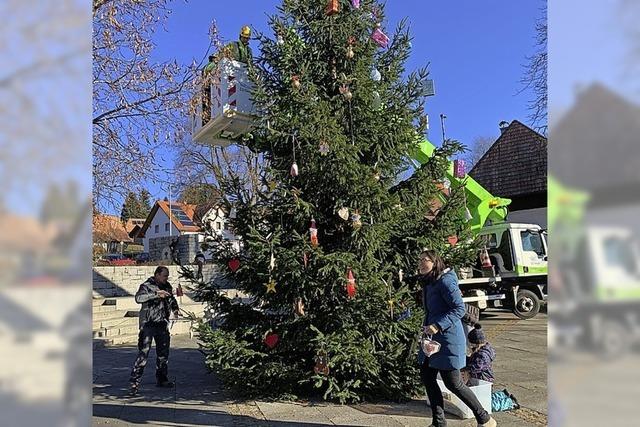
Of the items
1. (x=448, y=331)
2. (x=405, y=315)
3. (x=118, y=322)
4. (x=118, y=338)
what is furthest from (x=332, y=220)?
(x=118, y=322)

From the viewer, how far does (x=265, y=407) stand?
665 centimetres

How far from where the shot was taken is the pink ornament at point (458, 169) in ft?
25.1

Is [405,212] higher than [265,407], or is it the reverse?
[405,212]

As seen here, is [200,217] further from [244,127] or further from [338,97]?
[338,97]

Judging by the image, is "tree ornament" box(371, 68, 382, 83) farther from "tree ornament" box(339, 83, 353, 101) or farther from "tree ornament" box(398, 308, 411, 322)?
"tree ornament" box(398, 308, 411, 322)

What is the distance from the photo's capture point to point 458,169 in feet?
25.5
